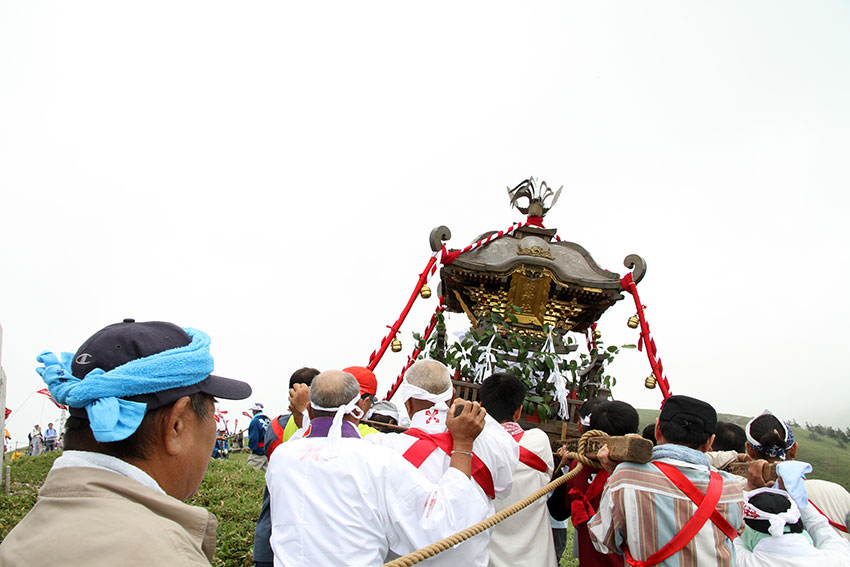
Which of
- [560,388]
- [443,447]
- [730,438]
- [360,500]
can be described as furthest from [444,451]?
[730,438]

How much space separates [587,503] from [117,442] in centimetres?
306

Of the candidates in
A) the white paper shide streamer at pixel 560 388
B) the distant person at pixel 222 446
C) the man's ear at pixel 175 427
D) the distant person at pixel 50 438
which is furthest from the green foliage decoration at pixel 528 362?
the distant person at pixel 50 438

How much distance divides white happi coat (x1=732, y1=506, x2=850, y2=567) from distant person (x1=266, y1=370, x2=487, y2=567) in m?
1.60

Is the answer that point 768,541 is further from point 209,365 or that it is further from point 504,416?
point 209,365

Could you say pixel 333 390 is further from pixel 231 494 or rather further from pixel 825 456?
pixel 825 456

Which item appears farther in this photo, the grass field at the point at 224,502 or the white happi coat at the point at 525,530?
the grass field at the point at 224,502

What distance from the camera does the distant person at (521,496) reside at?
3209 mm

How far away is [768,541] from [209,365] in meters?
3.09

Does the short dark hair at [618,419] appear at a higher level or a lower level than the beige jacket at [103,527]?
lower

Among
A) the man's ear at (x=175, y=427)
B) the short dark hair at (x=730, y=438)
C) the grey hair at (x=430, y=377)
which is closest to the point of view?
the man's ear at (x=175, y=427)

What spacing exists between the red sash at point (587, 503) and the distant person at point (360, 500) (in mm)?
1295

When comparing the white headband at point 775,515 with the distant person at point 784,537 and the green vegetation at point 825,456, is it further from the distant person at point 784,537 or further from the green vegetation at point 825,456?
the green vegetation at point 825,456

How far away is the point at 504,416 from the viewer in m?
3.53

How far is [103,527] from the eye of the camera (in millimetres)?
1090
